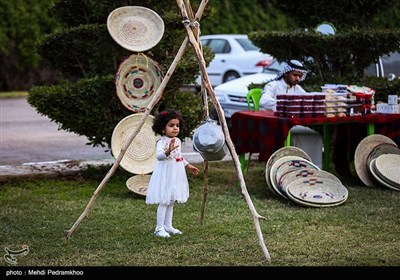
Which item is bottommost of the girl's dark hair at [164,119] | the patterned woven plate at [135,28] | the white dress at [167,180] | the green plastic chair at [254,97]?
the white dress at [167,180]

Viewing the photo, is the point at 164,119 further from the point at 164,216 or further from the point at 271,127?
the point at 271,127

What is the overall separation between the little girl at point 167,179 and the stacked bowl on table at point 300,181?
183cm

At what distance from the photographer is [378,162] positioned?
10797 millimetres

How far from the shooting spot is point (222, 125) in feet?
25.7

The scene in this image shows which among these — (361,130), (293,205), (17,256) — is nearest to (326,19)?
(361,130)

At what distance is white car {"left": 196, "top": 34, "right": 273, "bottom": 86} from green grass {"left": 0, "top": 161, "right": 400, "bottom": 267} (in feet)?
41.6

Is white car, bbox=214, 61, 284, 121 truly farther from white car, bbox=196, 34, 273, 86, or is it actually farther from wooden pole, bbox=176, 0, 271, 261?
wooden pole, bbox=176, 0, 271, 261

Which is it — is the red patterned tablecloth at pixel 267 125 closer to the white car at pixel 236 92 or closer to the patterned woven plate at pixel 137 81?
the patterned woven plate at pixel 137 81

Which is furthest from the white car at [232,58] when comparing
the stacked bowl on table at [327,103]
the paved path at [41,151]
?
the stacked bowl on table at [327,103]

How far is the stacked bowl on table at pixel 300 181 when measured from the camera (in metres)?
9.74

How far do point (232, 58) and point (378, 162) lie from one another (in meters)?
13.5

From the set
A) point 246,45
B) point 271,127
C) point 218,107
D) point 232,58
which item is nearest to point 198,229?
point 218,107

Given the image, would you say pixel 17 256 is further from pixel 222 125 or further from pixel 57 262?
pixel 222 125

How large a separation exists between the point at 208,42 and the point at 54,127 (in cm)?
811
